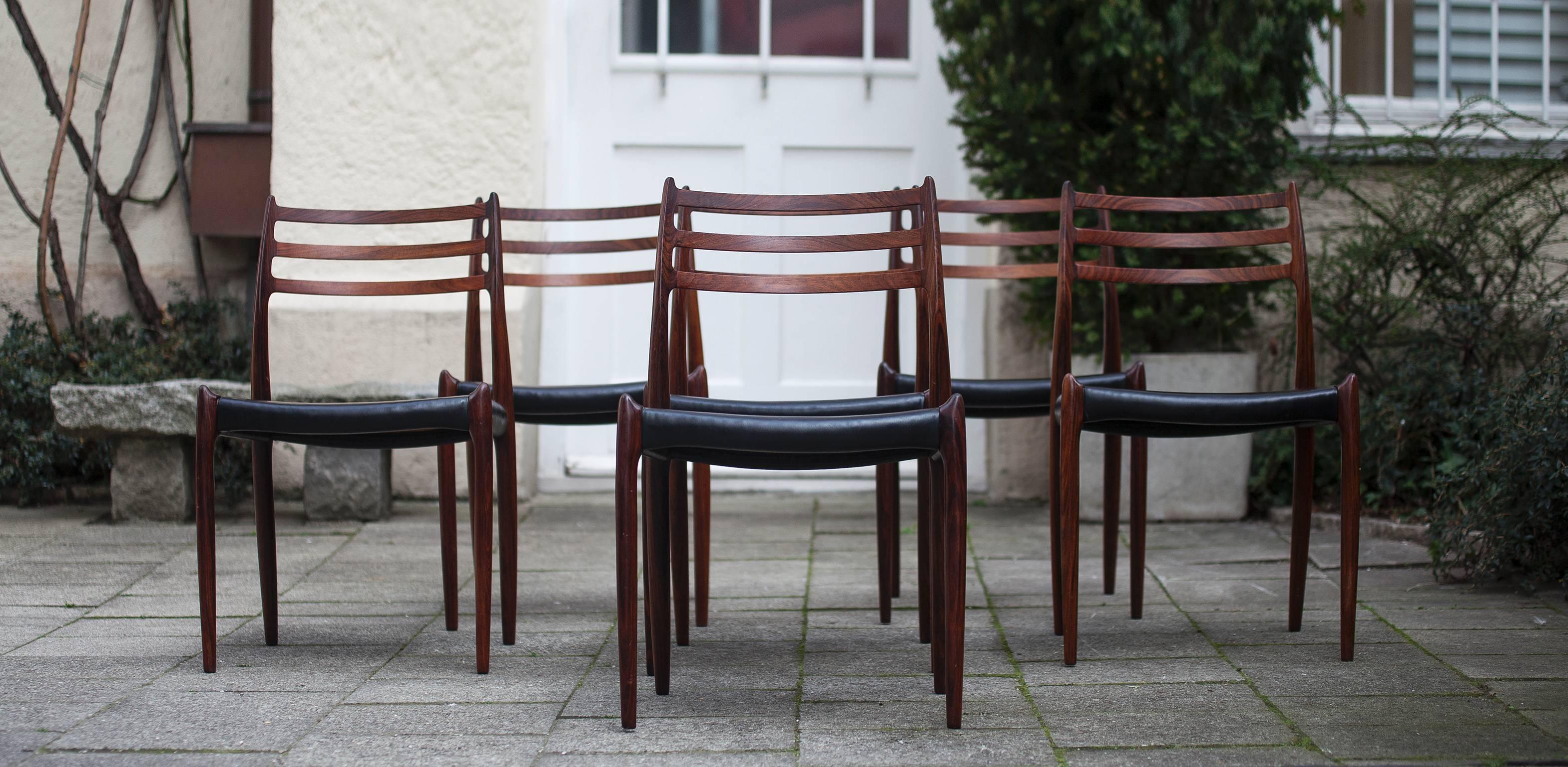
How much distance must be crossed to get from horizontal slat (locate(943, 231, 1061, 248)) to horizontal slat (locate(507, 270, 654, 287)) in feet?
2.38

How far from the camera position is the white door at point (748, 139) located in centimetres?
420

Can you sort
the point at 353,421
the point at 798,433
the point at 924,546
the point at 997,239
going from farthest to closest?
the point at 997,239, the point at 924,546, the point at 353,421, the point at 798,433

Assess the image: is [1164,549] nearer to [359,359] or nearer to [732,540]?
[732,540]

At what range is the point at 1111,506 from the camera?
2.77 metres

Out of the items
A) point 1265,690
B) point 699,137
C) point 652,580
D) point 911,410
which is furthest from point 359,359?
point 1265,690

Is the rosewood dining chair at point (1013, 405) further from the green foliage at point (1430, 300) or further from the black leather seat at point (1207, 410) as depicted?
the green foliage at point (1430, 300)

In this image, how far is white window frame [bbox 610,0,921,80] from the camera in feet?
13.8

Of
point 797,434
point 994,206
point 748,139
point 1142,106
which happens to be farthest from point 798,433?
point 748,139

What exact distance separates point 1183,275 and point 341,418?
5.45 ft

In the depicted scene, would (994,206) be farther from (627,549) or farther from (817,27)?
(817,27)

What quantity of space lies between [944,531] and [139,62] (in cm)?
362

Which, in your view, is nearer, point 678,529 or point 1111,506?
point 678,529

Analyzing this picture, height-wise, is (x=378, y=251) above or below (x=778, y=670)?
above

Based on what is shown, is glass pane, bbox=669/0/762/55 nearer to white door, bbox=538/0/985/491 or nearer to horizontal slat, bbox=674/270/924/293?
white door, bbox=538/0/985/491
